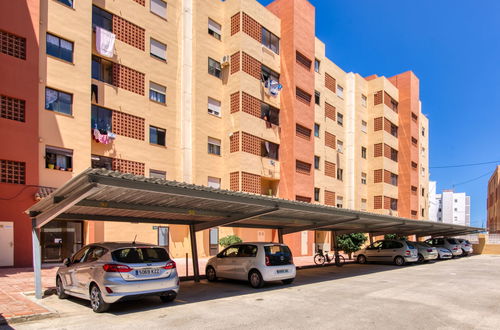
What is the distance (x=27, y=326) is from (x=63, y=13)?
1826 centimetres

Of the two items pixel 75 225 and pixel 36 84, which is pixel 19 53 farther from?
pixel 75 225

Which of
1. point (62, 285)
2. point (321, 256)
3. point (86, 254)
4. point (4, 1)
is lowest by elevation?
point (321, 256)

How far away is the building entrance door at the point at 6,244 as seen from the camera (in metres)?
18.1

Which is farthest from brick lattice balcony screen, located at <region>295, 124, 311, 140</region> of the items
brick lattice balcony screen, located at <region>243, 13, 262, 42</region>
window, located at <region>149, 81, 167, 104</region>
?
window, located at <region>149, 81, 167, 104</region>

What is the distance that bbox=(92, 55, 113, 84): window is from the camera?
75.8ft

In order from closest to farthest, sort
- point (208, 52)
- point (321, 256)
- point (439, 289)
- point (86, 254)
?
point (86, 254) < point (439, 289) < point (321, 256) < point (208, 52)

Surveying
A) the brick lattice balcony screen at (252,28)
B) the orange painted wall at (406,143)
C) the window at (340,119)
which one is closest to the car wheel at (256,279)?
the brick lattice balcony screen at (252,28)

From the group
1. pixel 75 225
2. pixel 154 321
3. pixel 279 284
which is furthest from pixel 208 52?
pixel 154 321

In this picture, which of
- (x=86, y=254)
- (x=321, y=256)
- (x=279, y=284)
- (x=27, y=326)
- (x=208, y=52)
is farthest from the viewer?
(x=208, y=52)

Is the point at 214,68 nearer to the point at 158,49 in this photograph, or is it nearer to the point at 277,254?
the point at 158,49

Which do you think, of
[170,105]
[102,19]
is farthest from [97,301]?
[102,19]

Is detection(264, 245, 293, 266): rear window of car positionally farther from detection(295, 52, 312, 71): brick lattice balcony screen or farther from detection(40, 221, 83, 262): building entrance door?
detection(295, 52, 312, 71): brick lattice balcony screen

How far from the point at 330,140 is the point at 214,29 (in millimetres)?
16604

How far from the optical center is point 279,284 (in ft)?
46.9
